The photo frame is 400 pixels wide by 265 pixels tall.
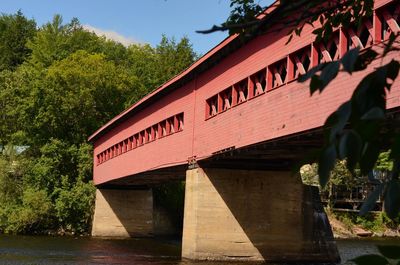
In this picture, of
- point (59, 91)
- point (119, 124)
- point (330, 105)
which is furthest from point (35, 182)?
point (330, 105)

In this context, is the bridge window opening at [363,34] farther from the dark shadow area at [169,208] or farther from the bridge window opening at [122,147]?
the dark shadow area at [169,208]

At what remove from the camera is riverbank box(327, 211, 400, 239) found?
44.7 meters

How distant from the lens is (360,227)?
46.8m

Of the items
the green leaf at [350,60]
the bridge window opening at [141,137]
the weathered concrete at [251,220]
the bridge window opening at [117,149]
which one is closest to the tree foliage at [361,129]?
the green leaf at [350,60]

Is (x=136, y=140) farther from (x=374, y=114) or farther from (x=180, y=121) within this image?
(x=374, y=114)

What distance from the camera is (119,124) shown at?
109ft

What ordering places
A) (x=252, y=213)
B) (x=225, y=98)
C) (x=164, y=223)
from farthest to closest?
(x=164, y=223)
(x=252, y=213)
(x=225, y=98)

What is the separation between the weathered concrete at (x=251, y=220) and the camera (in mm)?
20078

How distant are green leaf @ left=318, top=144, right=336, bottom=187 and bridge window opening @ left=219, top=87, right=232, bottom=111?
17.7m

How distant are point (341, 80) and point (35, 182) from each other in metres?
31.4

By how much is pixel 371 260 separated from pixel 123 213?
3843cm

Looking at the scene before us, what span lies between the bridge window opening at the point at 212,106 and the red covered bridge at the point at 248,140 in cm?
4

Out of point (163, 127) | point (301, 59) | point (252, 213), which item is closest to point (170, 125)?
point (163, 127)

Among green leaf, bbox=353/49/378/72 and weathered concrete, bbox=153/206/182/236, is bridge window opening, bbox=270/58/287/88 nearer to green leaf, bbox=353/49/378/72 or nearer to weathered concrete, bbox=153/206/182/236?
green leaf, bbox=353/49/378/72
